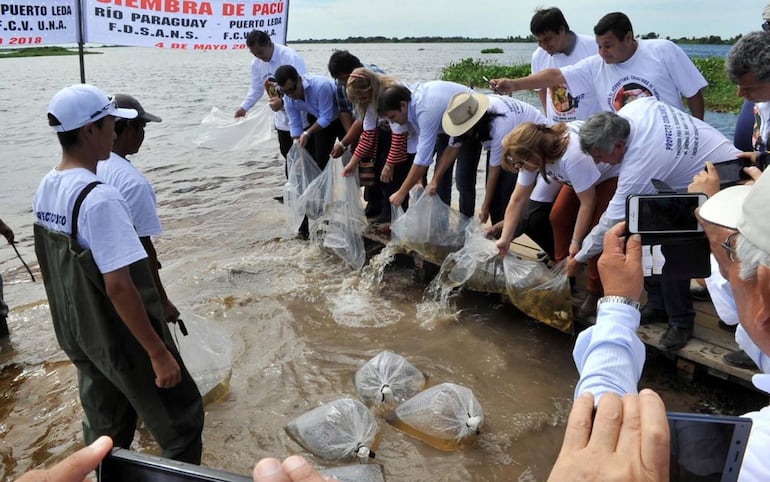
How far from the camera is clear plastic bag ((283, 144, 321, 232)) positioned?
529cm

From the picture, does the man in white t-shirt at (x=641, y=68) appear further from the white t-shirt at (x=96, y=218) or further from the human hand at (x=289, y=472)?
the human hand at (x=289, y=472)

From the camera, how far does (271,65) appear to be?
5.66 m

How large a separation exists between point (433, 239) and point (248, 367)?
5.53ft

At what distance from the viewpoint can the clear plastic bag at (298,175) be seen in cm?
529

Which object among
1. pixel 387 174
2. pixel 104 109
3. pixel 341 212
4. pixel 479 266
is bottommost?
pixel 341 212

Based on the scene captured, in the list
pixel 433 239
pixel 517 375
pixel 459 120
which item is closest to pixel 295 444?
pixel 517 375

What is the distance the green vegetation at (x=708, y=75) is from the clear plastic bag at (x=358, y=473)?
6.63 metres

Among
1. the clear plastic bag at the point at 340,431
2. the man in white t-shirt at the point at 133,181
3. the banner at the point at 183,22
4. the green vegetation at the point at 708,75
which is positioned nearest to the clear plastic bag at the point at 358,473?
the clear plastic bag at the point at 340,431

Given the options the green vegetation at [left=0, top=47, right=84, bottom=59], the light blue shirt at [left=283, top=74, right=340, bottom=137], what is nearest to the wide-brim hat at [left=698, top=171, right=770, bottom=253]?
the light blue shirt at [left=283, top=74, right=340, bottom=137]

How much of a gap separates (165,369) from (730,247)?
1.76 m

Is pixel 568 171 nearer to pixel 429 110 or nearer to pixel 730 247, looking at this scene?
pixel 429 110

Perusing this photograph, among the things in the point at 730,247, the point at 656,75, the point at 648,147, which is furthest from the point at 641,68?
the point at 730,247

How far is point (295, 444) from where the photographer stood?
114 inches

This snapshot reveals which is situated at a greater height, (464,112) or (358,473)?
(464,112)
